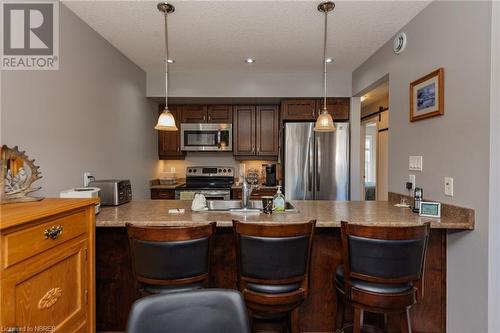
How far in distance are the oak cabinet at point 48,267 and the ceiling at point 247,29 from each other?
168 centimetres

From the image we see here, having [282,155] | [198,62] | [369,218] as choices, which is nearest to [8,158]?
[369,218]

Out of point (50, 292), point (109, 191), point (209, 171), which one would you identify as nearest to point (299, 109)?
point (209, 171)

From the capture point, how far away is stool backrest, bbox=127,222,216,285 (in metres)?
1.43

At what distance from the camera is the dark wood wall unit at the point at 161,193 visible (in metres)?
4.14

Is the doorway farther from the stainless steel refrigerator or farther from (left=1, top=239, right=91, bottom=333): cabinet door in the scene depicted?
(left=1, top=239, right=91, bottom=333): cabinet door

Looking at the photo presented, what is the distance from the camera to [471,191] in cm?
169

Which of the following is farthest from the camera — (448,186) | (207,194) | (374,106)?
(374,106)

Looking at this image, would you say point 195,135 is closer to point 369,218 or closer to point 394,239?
point 369,218

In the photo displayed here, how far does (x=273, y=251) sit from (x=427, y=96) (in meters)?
1.70

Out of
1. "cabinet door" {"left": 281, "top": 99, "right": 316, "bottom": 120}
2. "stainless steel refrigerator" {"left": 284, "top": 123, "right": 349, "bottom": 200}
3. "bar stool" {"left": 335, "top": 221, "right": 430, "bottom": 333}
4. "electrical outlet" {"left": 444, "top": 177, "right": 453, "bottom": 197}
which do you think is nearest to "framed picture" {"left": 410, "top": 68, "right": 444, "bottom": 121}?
"electrical outlet" {"left": 444, "top": 177, "right": 453, "bottom": 197}

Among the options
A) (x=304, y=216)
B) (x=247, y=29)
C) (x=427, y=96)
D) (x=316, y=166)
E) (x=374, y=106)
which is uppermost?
(x=247, y=29)

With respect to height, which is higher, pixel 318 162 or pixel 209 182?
pixel 318 162

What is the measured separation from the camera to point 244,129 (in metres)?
4.45

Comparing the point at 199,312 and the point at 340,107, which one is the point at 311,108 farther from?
the point at 199,312
